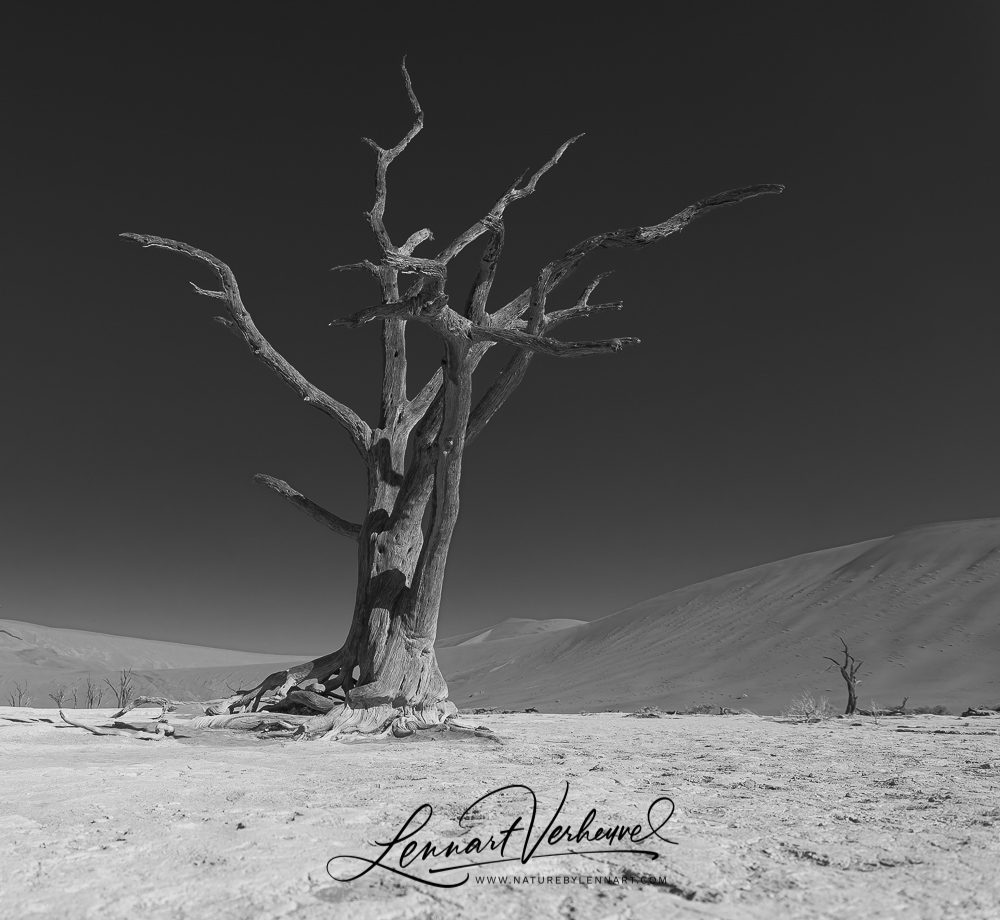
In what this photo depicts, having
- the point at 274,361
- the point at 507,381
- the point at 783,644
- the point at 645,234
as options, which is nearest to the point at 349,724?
the point at 507,381

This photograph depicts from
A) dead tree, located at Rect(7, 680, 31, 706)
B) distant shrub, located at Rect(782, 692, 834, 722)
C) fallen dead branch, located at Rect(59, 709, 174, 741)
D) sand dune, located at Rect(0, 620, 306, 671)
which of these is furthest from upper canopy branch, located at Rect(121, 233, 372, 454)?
sand dune, located at Rect(0, 620, 306, 671)

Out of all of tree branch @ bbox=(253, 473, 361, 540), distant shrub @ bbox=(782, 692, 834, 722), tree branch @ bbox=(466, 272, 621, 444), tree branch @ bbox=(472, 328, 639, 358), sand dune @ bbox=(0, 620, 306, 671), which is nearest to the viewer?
tree branch @ bbox=(472, 328, 639, 358)

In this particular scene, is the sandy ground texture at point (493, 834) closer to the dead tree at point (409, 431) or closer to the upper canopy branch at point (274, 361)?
the dead tree at point (409, 431)

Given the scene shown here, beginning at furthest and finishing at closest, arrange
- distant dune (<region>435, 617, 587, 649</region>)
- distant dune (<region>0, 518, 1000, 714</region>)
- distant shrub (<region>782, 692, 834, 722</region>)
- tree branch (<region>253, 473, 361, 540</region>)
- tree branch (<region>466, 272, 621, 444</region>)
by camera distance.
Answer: distant dune (<region>435, 617, 587, 649</region>) → distant dune (<region>0, 518, 1000, 714</region>) → distant shrub (<region>782, 692, 834, 722</region>) → tree branch (<region>253, 473, 361, 540</region>) → tree branch (<region>466, 272, 621, 444</region>)

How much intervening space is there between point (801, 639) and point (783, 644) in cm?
77

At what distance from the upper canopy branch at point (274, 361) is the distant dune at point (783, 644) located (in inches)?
575

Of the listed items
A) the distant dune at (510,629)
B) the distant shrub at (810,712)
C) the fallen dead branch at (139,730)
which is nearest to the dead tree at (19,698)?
the fallen dead branch at (139,730)

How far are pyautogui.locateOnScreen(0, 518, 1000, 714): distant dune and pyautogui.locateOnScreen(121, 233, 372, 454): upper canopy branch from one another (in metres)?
→ 14.6

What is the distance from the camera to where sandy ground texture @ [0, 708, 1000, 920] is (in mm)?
1352

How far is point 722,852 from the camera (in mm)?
1700

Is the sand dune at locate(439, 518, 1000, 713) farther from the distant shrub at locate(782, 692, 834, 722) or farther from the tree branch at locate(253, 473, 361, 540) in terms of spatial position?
the tree branch at locate(253, 473, 361, 540)

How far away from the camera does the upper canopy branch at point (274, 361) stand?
726 centimetres

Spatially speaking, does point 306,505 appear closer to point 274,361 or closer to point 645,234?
point 274,361

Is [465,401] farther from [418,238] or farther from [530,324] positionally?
[418,238]
